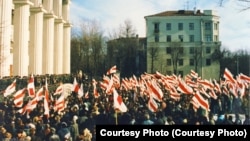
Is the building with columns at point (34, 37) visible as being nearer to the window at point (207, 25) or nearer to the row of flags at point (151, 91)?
the row of flags at point (151, 91)

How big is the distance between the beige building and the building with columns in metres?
8.83

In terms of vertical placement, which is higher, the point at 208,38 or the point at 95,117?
the point at 208,38

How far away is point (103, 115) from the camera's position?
1312 cm

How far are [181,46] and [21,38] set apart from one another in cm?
1153

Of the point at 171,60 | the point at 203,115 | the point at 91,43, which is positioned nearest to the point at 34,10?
the point at 91,43

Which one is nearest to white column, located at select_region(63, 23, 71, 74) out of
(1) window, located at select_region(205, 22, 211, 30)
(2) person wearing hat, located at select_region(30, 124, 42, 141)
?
(1) window, located at select_region(205, 22, 211, 30)

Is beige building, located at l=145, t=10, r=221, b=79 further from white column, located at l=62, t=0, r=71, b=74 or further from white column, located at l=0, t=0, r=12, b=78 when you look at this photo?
white column, located at l=62, t=0, r=71, b=74

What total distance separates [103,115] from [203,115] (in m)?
3.09

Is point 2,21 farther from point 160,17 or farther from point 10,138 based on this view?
point 10,138

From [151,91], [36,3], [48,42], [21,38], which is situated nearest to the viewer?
[151,91]

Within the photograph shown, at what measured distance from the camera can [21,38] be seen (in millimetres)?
29688

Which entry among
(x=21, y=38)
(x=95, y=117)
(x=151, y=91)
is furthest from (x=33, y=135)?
(x=21, y=38)

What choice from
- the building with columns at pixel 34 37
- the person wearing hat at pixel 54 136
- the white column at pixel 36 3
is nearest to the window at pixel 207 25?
the building with columns at pixel 34 37

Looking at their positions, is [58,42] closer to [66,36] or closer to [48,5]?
[66,36]
